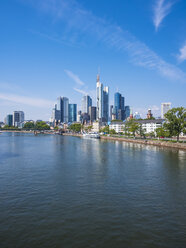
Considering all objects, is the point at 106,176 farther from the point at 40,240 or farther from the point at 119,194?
the point at 40,240

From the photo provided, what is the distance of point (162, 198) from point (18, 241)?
60.6ft

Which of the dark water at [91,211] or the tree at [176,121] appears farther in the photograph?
the tree at [176,121]

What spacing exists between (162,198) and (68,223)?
44.9 ft

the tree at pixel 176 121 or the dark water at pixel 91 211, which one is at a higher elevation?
the tree at pixel 176 121

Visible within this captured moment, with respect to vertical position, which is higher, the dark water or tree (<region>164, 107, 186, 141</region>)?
tree (<region>164, 107, 186, 141</region>)

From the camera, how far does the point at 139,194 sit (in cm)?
2733

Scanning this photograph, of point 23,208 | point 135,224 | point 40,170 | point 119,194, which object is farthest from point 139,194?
point 40,170

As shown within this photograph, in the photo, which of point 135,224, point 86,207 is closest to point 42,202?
point 86,207

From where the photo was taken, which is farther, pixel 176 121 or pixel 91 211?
pixel 176 121

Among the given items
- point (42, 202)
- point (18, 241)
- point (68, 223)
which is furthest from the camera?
point (42, 202)

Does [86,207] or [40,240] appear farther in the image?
[86,207]

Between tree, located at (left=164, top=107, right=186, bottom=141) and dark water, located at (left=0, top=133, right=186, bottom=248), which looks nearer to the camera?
dark water, located at (left=0, top=133, right=186, bottom=248)

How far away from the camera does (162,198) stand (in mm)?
25953

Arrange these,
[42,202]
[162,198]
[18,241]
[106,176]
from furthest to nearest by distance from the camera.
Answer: [106,176] → [162,198] → [42,202] → [18,241]
